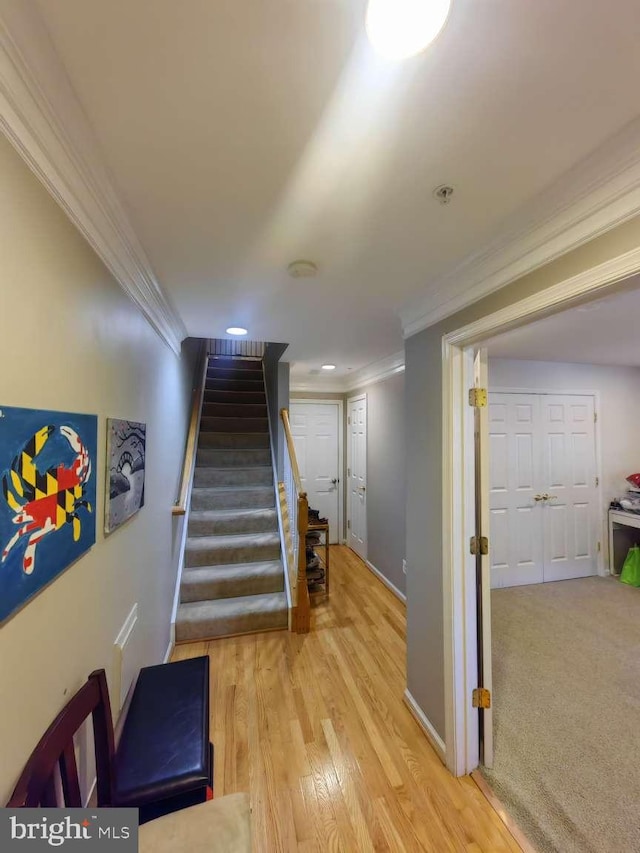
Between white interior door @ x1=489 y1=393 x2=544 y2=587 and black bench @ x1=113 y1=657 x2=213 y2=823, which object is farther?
white interior door @ x1=489 y1=393 x2=544 y2=587

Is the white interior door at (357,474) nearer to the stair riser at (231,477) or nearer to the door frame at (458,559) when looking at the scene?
the stair riser at (231,477)

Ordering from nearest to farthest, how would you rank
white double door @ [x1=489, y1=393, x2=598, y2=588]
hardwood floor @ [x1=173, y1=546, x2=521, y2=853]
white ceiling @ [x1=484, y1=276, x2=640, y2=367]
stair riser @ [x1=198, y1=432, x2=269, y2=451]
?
hardwood floor @ [x1=173, y1=546, x2=521, y2=853]
white ceiling @ [x1=484, y1=276, x2=640, y2=367]
white double door @ [x1=489, y1=393, x2=598, y2=588]
stair riser @ [x1=198, y1=432, x2=269, y2=451]

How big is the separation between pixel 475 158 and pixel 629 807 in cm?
256

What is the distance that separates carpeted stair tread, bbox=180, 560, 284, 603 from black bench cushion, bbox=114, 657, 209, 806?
1390mm

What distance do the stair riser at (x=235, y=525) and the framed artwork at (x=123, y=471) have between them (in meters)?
1.81

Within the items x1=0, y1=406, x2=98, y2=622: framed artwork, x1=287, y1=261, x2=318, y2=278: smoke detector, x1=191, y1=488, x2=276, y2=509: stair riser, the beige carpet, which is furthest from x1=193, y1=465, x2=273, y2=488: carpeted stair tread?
x1=0, y1=406, x2=98, y2=622: framed artwork

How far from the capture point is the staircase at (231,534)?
9.19 feet

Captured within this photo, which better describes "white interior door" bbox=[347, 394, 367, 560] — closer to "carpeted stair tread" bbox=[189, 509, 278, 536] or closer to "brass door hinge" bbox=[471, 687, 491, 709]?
"carpeted stair tread" bbox=[189, 509, 278, 536]

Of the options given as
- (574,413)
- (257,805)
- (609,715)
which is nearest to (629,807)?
(609,715)

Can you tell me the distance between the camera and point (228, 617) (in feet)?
9.02

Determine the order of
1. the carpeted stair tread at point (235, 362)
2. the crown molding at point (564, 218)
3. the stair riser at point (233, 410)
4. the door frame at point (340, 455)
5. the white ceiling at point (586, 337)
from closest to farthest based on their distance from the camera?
the crown molding at point (564, 218) → the white ceiling at point (586, 337) → the stair riser at point (233, 410) → the door frame at point (340, 455) → the carpeted stair tread at point (235, 362)

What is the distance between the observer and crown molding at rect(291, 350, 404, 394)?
3.50m

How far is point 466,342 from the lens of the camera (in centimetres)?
159

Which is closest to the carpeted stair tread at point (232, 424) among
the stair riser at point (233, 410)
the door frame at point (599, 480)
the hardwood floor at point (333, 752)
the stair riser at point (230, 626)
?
the stair riser at point (233, 410)
